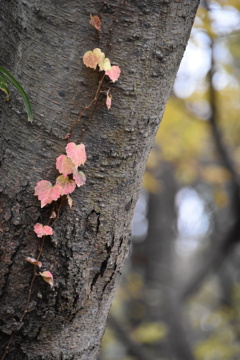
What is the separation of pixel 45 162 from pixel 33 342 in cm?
48

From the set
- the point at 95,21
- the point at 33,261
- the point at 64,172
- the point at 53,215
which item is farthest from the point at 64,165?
the point at 95,21

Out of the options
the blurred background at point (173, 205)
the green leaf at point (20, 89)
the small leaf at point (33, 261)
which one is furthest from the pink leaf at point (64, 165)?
the blurred background at point (173, 205)

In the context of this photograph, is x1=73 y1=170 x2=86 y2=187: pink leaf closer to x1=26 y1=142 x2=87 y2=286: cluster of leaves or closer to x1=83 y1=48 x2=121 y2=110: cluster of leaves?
x1=26 y1=142 x2=87 y2=286: cluster of leaves

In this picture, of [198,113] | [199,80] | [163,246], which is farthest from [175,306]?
[199,80]

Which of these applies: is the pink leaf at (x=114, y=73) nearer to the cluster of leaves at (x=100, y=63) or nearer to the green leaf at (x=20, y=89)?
the cluster of leaves at (x=100, y=63)

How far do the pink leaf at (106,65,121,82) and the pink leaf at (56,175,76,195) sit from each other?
272 mm

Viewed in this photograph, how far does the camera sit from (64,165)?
3.35 ft

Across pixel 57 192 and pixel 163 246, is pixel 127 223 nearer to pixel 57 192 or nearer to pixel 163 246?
pixel 57 192

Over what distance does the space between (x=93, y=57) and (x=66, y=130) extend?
0.62ft

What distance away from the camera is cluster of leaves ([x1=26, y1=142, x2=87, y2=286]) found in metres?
1.02

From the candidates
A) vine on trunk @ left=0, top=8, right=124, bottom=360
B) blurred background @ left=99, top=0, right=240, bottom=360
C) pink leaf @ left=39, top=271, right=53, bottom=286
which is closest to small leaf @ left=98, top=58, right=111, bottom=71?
vine on trunk @ left=0, top=8, right=124, bottom=360

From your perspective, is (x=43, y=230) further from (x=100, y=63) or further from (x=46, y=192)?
(x=100, y=63)

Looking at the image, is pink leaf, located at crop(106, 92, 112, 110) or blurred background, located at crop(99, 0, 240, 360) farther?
blurred background, located at crop(99, 0, 240, 360)

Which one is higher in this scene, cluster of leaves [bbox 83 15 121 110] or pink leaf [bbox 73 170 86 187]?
cluster of leaves [bbox 83 15 121 110]
